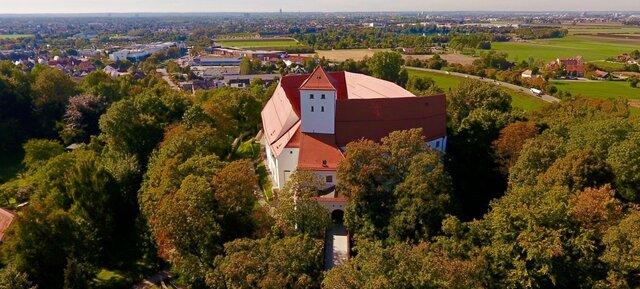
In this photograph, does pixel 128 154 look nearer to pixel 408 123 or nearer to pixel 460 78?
pixel 408 123

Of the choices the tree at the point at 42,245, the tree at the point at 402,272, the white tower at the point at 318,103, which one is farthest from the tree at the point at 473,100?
the tree at the point at 42,245

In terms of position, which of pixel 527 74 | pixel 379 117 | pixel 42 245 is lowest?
pixel 42 245

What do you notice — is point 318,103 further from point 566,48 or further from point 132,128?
point 566,48

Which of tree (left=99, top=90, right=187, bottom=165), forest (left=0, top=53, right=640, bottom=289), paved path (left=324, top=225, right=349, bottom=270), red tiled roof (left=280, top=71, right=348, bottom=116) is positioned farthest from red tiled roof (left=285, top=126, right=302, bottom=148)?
tree (left=99, top=90, right=187, bottom=165)

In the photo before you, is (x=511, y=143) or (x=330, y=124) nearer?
(x=511, y=143)

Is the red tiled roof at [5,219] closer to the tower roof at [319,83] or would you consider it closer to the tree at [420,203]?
the tower roof at [319,83]

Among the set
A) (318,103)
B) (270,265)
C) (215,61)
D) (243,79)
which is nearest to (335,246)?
(270,265)

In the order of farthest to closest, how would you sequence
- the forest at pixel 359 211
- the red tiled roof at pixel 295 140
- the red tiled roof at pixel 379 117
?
the red tiled roof at pixel 379 117, the red tiled roof at pixel 295 140, the forest at pixel 359 211
